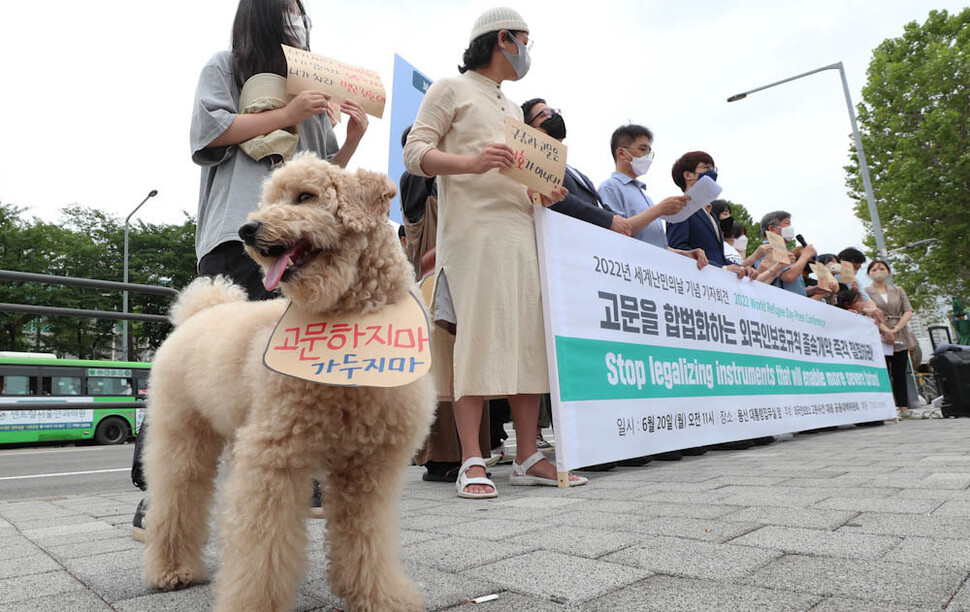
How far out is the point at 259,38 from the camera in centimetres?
261

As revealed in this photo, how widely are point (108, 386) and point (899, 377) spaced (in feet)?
61.1

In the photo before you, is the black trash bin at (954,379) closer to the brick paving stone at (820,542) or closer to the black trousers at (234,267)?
the brick paving stone at (820,542)

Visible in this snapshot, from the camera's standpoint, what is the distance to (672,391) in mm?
→ 4648

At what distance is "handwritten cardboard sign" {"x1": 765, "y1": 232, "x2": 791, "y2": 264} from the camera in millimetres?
6836

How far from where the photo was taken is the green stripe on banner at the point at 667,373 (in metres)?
3.87

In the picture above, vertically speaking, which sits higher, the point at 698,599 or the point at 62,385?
the point at 62,385

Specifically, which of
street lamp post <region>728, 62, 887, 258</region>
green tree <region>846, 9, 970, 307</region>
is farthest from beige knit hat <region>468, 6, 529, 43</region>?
green tree <region>846, 9, 970, 307</region>

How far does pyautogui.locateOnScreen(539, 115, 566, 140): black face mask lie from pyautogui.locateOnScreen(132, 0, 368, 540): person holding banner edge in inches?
85.5

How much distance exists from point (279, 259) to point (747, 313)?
18.0ft

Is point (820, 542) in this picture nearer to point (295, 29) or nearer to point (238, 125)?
point (238, 125)

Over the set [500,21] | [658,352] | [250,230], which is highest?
[500,21]

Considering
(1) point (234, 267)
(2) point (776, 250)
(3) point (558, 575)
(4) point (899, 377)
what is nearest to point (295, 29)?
(1) point (234, 267)

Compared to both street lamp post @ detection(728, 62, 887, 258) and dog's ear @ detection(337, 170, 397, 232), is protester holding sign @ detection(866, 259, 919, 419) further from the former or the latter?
dog's ear @ detection(337, 170, 397, 232)

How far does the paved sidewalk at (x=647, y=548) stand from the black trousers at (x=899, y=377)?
706 centimetres
